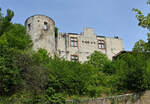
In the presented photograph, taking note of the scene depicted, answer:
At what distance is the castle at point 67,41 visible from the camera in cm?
2567

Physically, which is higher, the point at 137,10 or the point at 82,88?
the point at 137,10

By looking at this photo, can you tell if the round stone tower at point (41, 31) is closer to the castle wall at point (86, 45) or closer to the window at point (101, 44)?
the castle wall at point (86, 45)

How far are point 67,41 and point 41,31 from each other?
5353 mm

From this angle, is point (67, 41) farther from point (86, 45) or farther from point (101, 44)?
point (101, 44)

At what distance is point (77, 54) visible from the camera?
2966cm

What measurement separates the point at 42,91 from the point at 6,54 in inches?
135

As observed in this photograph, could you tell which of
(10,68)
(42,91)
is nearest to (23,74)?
(10,68)

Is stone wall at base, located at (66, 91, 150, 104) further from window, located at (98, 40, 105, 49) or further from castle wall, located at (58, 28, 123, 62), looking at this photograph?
window, located at (98, 40, 105, 49)

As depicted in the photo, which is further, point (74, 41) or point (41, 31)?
point (74, 41)

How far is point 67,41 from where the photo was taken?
1176 inches

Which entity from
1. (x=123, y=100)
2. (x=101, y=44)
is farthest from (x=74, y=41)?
(x=123, y=100)

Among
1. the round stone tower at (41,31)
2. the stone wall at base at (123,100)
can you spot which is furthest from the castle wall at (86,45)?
the stone wall at base at (123,100)

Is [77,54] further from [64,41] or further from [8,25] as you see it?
[8,25]

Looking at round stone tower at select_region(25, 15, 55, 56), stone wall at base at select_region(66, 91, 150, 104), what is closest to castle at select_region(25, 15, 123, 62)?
round stone tower at select_region(25, 15, 55, 56)
